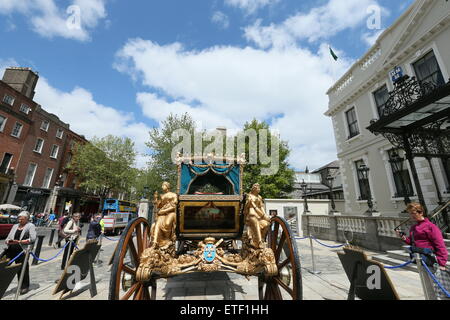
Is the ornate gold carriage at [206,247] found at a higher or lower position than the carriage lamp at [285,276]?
higher

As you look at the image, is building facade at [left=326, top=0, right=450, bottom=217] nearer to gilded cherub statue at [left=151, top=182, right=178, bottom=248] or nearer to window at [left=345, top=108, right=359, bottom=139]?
window at [left=345, top=108, right=359, bottom=139]

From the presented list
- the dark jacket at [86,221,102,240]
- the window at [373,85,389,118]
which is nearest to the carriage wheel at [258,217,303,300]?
the dark jacket at [86,221,102,240]

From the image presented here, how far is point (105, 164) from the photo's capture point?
2780cm

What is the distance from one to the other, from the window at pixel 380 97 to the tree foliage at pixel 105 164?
26.8 metres

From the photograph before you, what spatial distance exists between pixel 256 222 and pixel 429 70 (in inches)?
503

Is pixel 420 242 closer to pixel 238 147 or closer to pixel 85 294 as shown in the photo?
pixel 85 294

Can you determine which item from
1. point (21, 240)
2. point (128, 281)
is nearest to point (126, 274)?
point (128, 281)

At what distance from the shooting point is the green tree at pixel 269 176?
788 inches

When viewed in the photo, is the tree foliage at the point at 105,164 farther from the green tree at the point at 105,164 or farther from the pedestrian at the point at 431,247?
the pedestrian at the point at 431,247

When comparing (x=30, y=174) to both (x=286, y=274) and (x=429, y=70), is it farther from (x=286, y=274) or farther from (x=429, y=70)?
(x=429, y=70)

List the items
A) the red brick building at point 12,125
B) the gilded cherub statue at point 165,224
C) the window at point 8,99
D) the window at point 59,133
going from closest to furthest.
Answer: the gilded cherub statue at point 165,224
the red brick building at point 12,125
the window at point 8,99
the window at point 59,133

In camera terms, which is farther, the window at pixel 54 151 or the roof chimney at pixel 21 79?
the window at pixel 54 151

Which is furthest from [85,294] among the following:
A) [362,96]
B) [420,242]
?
[362,96]

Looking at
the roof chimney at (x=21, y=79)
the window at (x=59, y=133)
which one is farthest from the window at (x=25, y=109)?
the window at (x=59, y=133)
